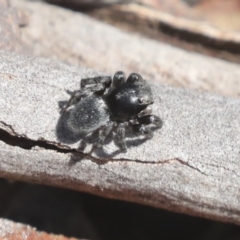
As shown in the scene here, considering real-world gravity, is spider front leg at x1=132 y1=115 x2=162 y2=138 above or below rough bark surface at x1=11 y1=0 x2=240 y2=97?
above

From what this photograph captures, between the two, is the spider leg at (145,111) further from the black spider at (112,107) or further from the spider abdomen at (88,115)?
the spider abdomen at (88,115)

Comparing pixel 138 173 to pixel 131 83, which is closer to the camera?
pixel 138 173

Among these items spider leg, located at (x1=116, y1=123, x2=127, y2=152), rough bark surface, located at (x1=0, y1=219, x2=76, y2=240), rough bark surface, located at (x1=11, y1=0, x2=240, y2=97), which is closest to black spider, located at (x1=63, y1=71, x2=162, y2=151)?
spider leg, located at (x1=116, y1=123, x2=127, y2=152)

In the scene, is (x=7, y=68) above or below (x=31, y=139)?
above

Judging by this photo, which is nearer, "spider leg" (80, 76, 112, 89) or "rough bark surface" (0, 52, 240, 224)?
"rough bark surface" (0, 52, 240, 224)

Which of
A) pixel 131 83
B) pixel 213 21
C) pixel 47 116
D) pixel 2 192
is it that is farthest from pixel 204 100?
pixel 213 21

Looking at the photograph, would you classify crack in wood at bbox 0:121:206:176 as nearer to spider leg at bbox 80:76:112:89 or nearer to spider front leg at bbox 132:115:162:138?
spider front leg at bbox 132:115:162:138

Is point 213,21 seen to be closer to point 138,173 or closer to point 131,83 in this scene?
point 131,83

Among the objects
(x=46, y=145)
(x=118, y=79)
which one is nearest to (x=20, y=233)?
(x=46, y=145)
